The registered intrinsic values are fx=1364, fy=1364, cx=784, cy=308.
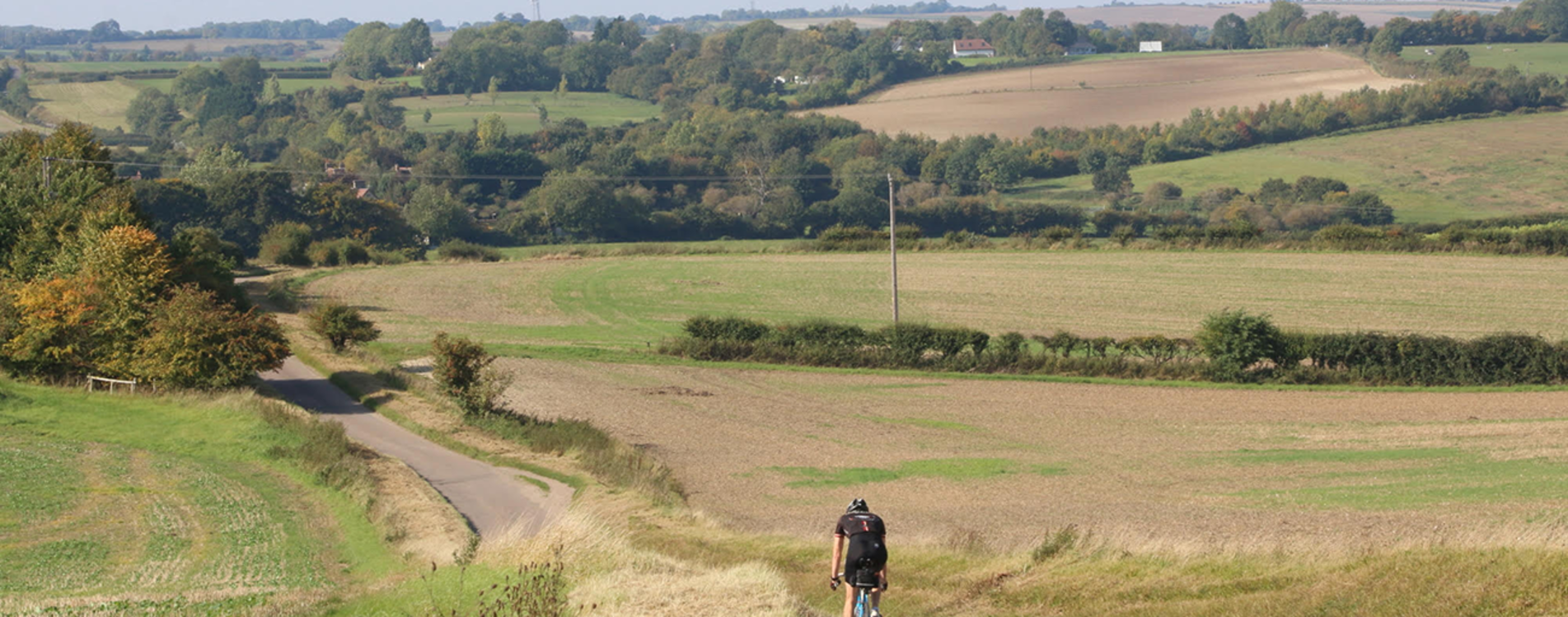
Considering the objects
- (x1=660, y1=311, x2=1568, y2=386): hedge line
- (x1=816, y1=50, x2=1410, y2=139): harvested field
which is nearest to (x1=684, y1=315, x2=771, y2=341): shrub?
(x1=660, y1=311, x2=1568, y2=386): hedge line

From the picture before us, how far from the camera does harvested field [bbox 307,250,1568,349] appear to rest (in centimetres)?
4644

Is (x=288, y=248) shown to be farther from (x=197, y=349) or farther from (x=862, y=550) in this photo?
(x=862, y=550)

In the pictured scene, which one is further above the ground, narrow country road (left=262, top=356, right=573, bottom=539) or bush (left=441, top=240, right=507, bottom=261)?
narrow country road (left=262, top=356, right=573, bottom=539)

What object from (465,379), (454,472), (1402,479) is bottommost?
(454,472)

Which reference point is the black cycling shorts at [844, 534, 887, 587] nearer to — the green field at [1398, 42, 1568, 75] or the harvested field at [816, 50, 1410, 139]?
the harvested field at [816, 50, 1410, 139]

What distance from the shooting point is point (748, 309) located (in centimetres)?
5153

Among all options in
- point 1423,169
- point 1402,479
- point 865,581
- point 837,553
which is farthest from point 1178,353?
point 1423,169

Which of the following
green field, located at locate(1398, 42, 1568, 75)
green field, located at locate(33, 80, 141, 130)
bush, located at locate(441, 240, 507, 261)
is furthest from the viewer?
green field, located at locate(33, 80, 141, 130)

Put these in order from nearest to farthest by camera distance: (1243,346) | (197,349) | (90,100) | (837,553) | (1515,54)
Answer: (837,553) < (197,349) < (1243,346) < (1515,54) < (90,100)

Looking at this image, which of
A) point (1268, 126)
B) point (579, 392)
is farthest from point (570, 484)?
point (1268, 126)

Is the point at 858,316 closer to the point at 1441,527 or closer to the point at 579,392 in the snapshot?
the point at 579,392

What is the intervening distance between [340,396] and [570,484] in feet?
42.0

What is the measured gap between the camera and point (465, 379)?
33.3m

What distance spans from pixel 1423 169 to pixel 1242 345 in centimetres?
6774
